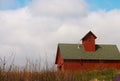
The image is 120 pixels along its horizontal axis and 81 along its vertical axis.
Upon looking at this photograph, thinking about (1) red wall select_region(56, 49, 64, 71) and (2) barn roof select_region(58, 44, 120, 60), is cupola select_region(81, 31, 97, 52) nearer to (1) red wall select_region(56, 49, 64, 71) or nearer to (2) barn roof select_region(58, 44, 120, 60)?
(2) barn roof select_region(58, 44, 120, 60)

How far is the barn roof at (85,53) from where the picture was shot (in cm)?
5033

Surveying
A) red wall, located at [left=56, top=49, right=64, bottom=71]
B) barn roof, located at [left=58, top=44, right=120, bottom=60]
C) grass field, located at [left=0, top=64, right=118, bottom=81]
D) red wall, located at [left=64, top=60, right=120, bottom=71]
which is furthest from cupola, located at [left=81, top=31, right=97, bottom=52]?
grass field, located at [left=0, top=64, right=118, bottom=81]

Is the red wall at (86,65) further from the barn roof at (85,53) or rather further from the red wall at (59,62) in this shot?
the red wall at (59,62)

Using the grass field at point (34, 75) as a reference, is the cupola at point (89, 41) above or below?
above

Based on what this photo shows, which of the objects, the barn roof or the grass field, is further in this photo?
the barn roof

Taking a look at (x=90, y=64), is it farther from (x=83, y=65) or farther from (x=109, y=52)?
(x=109, y=52)

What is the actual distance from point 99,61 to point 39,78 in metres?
38.7

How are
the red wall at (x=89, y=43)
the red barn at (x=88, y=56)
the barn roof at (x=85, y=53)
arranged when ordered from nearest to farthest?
the red barn at (x=88, y=56)
the barn roof at (x=85, y=53)
the red wall at (x=89, y=43)

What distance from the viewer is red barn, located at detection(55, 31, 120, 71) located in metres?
49.4

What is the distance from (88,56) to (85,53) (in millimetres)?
1170

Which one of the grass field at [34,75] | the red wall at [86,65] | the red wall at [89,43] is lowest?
the grass field at [34,75]

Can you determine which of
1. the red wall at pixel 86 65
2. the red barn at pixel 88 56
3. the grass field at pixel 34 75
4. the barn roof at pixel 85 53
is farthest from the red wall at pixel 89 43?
the grass field at pixel 34 75

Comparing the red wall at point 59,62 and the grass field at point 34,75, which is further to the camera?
the red wall at point 59,62

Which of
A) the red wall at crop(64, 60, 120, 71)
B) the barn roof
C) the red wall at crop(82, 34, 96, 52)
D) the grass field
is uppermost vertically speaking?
the red wall at crop(82, 34, 96, 52)
